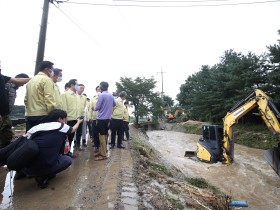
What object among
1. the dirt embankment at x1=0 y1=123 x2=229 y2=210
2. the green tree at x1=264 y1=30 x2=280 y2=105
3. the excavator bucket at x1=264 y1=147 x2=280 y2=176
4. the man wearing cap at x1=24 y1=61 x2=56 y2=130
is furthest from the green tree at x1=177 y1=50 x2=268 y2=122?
the man wearing cap at x1=24 y1=61 x2=56 y2=130

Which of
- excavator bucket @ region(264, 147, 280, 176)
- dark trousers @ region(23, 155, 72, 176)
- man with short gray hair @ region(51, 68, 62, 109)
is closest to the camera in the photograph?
dark trousers @ region(23, 155, 72, 176)

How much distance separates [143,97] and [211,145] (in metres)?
19.9

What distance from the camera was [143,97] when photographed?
29.4m

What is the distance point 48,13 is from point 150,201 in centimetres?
707

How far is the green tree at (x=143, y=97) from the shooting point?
2875cm

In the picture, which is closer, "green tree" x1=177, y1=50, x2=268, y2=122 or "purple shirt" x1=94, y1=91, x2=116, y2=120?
"purple shirt" x1=94, y1=91, x2=116, y2=120

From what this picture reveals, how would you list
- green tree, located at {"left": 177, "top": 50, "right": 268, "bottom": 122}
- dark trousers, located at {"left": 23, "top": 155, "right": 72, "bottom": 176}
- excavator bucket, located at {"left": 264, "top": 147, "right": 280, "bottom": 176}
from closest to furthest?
dark trousers, located at {"left": 23, "top": 155, "right": 72, "bottom": 176} < excavator bucket, located at {"left": 264, "top": 147, "right": 280, "bottom": 176} < green tree, located at {"left": 177, "top": 50, "right": 268, "bottom": 122}

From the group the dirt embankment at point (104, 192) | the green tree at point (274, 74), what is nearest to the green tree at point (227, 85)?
the green tree at point (274, 74)

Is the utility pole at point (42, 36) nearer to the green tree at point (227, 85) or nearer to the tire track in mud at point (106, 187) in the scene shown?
the tire track in mud at point (106, 187)

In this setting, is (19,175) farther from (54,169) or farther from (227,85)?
(227,85)

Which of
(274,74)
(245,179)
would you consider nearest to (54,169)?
(245,179)

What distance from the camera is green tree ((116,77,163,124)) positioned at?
2875 centimetres

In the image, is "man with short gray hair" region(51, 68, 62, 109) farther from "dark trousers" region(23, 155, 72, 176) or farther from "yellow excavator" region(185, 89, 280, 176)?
"yellow excavator" region(185, 89, 280, 176)

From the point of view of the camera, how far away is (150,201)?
3.13 meters
